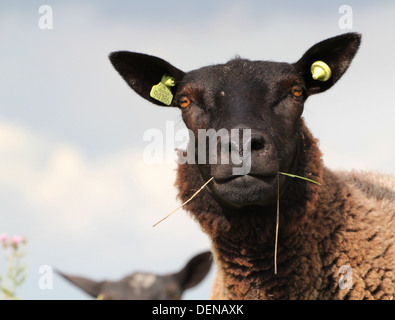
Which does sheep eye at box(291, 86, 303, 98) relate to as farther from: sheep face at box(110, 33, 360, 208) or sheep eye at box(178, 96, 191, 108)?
sheep eye at box(178, 96, 191, 108)

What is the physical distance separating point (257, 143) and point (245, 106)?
621mm

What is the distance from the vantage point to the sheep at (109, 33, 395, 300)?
18.7 feet

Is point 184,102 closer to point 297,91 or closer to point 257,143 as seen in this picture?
point 297,91

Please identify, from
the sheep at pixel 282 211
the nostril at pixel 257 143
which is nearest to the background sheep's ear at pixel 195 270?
the sheep at pixel 282 211

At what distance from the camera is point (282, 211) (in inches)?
229

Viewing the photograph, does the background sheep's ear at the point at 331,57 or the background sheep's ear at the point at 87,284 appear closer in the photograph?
the background sheep's ear at the point at 331,57

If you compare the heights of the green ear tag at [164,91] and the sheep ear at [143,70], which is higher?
the sheep ear at [143,70]

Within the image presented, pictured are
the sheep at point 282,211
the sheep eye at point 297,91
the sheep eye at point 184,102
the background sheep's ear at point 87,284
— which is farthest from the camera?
the background sheep's ear at point 87,284

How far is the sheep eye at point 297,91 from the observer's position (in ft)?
19.9

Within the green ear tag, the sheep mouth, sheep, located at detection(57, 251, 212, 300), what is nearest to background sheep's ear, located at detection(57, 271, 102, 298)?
sheep, located at detection(57, 251, 212, 300)

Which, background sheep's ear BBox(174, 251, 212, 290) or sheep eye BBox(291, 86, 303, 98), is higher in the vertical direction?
sheep eye BBox(291, 86, 303, 98)

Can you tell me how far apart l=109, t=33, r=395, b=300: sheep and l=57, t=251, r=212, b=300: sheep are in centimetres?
→ 335

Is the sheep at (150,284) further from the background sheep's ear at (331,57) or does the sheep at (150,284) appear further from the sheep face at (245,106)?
the background sheep's ear at (331,57)
